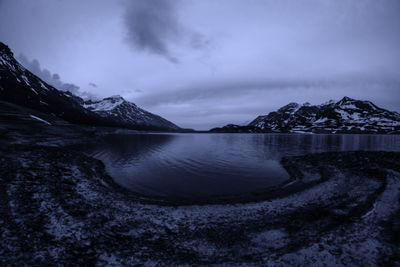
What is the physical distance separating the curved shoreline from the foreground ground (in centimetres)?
5

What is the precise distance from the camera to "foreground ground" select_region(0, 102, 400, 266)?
6.75 m

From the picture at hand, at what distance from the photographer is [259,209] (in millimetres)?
11922

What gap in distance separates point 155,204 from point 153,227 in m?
3.69

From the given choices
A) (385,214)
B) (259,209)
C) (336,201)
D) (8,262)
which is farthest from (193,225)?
(385,214)

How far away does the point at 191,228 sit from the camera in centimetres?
945

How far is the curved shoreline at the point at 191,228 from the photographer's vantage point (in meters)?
6.78

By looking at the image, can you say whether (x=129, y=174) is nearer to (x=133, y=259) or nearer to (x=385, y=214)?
(x=133, y=259)

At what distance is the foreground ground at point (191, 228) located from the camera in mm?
6746

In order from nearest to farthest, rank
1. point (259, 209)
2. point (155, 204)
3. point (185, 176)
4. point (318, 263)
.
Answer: point (318, 263) < point (259, 209) < point (155, 204) < point (185, 176)

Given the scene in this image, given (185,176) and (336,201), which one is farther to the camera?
(185,176)

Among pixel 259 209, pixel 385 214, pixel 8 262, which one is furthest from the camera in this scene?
pixel 259 209

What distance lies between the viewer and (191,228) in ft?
31.0

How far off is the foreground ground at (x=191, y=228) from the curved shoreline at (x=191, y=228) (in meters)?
0.05

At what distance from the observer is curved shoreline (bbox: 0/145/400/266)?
6777 millimetres
